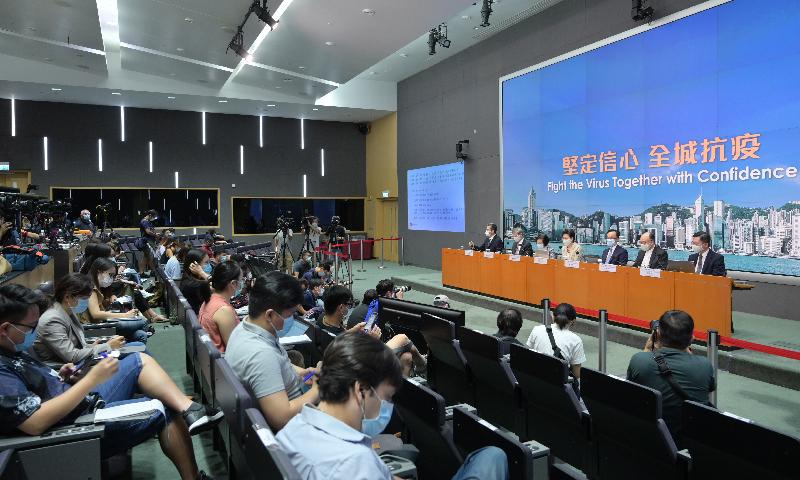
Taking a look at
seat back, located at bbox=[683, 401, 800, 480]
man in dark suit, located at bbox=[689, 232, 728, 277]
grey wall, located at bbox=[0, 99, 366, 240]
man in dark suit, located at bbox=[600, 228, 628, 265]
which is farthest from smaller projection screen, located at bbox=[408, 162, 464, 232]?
seat back, located at bbox=[683, 401, 800, 480]

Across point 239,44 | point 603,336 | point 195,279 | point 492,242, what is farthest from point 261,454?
point 239,44

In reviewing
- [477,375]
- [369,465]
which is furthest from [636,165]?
[369,465]

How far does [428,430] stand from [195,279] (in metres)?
4.42

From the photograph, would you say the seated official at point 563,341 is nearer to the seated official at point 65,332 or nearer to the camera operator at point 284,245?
the seated official at point 65,332

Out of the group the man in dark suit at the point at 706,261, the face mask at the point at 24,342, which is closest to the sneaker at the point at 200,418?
the face mask at the point at 24,342

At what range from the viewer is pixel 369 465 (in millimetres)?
1312

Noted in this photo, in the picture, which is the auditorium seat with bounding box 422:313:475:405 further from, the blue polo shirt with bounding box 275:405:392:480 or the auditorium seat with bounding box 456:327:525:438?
the blue polo shirt with bounding box 275:405:392:480

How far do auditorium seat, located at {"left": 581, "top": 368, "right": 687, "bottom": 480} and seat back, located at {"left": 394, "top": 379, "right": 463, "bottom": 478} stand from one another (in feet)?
2.44

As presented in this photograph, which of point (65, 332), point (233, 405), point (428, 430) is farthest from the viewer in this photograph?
point (65, 332)

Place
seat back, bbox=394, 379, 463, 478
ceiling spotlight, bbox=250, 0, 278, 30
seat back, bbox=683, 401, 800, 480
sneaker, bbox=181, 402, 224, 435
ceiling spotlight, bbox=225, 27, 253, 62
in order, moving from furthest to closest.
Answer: ceiling spotlight, bbox=225, 27, 253, 62 < ceiling spotlight, bbox=250, 0, 278, 30 < sneaker, bbox=181, 402, 224, 435 < seat back, bbox=394, 379, 463, 478 < seat back, bbox=683, 401, 800, 480

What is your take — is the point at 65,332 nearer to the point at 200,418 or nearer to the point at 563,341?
the point at 200,418

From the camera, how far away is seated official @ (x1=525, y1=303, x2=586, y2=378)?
3723 mm

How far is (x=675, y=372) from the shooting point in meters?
2.53

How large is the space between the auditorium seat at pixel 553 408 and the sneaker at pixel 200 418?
153cm
